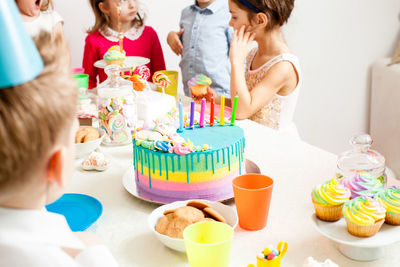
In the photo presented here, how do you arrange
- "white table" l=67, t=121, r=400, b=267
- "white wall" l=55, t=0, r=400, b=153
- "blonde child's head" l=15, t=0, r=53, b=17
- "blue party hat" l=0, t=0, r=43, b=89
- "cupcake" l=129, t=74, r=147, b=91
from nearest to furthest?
"blue party hat" l=0, t=0, r=43, b=89, "white table" l=67, t=121, r=400, b=267, "cupcake" l=129, t=74, r=147, b=91, "blonde child's head" l=15, t=0, r=53, b=17, "white wall" l=55, t=0, r=400, b=153

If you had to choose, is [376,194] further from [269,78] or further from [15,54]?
[269,78]

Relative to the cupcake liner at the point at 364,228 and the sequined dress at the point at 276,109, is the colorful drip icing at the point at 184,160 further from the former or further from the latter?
the sequined dress at the point at 276,109

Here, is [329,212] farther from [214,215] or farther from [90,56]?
[90,56]

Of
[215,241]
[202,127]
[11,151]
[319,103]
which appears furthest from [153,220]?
[319,103]

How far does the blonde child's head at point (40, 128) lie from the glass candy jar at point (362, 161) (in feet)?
2.15

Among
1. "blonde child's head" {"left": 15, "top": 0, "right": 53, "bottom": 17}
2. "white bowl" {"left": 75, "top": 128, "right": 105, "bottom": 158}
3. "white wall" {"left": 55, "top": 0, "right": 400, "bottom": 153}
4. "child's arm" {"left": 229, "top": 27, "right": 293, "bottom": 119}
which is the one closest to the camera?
"white bowl" {"left": 75, "top": 128, "right": 105, "bottom": 158}

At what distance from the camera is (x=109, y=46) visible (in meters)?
2.49

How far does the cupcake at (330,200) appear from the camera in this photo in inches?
31.0

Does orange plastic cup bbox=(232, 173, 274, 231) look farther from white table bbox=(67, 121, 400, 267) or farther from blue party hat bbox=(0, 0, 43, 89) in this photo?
blue party hat bbox=(0, 0, 43, 89)

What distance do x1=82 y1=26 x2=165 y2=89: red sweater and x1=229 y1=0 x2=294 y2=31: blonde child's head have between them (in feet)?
2.68

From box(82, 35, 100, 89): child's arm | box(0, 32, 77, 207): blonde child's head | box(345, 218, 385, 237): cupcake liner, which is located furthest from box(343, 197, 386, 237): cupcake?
box(82, 35, 100, 89): child's arm

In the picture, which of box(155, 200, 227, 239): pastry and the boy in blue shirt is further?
the boy in blue shirt

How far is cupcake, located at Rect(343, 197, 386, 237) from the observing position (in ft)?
2.41

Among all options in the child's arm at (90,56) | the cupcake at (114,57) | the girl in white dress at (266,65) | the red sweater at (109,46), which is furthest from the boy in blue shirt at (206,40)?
the cupcake at (114,57)
